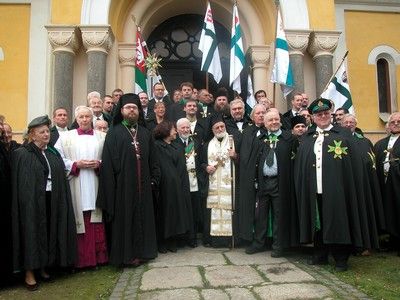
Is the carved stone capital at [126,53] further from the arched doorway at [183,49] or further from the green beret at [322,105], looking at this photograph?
the green beret at [322,105]

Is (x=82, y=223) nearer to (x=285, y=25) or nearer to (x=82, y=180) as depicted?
(x=82, y=180)

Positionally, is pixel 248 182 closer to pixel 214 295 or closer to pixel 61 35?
pixel 214 295

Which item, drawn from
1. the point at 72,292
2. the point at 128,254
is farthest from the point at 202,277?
the point at 72,292

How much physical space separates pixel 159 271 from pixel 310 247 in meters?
2.52

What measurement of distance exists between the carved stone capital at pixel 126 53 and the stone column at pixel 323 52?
14.1ft

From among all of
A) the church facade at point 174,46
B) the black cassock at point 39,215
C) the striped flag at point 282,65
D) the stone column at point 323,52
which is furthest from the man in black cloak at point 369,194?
the black cassock at point 39,215

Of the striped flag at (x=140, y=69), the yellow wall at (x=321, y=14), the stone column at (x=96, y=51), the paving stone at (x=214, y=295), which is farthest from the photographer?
the yellow wall at (x=321, y=14)

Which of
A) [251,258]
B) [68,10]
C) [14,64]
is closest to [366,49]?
[68,10]

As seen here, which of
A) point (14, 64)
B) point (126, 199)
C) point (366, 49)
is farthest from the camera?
point (366, 49)

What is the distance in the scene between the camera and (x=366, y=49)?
11383 mm

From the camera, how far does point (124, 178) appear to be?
17.9ft

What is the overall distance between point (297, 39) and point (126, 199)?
241 inches

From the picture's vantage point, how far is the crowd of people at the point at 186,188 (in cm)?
496

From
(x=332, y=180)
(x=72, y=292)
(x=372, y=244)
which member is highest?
(x=332, y=180)
